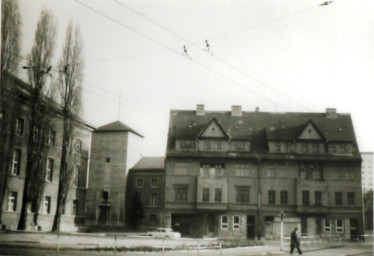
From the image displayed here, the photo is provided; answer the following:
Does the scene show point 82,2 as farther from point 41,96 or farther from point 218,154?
point 218,154

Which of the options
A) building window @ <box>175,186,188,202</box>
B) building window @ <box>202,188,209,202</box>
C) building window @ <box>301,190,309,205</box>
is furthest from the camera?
building window @ <box>175,186,188,202</box>

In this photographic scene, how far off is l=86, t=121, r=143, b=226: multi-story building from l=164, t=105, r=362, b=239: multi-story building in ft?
5.59

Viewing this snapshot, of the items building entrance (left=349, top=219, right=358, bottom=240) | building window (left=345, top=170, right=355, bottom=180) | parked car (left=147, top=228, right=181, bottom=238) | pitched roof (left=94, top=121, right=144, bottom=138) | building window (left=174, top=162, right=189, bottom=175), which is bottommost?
parked car (left=147, top=228, right=181, bottom=238)

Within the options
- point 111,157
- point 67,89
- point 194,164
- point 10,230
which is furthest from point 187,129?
point 10,230

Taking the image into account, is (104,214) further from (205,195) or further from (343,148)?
(343,148)

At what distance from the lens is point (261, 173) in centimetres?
1986

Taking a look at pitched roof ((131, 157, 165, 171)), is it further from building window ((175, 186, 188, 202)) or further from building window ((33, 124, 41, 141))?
building window ((33, 124, 41, 141))

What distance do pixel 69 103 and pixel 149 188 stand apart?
6814 millimetres

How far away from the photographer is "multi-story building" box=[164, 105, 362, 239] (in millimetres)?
17734

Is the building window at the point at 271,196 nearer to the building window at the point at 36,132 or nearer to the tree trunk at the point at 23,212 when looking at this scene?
the tree trunk at the point at 23,212

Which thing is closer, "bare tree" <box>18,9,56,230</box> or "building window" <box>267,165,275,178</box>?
"bare tree" <box>18,9,56,230</box>

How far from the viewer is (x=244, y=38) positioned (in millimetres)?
12016

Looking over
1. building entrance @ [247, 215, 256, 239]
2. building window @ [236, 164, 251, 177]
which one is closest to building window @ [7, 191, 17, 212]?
building window @ [236, 164, 251, 177]

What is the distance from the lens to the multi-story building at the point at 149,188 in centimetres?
1980
